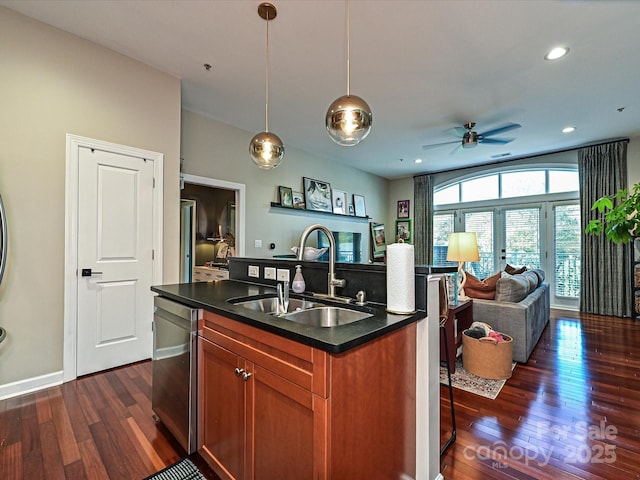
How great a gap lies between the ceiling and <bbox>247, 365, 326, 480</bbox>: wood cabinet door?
8.22 ft

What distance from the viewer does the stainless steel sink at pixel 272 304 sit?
1.68 metres

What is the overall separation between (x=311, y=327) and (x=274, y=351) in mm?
178

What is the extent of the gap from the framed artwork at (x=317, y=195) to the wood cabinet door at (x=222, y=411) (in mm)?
4195

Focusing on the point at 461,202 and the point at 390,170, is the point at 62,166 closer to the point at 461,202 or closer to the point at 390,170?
the point at 390,170

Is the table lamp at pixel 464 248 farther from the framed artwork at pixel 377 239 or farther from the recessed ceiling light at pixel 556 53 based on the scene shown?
the framed artwork at pixel 377 239

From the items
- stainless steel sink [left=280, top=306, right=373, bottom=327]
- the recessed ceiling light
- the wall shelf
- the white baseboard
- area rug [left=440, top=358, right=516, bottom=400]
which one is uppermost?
the recessed ceiling light

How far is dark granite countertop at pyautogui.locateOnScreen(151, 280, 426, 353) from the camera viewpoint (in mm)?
987

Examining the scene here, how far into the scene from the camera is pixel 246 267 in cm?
247

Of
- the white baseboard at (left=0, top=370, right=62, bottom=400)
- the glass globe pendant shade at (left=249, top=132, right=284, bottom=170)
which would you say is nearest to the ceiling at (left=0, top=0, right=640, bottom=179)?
the glass globe pendant shade at (left=249, top=132, right=284, bottom=170)

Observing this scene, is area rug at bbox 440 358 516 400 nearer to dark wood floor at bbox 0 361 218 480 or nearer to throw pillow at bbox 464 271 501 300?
throw pillow at bbox 464 271 501 300

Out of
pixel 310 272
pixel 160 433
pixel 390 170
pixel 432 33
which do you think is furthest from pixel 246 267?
pixel 390 170

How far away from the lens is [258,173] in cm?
475

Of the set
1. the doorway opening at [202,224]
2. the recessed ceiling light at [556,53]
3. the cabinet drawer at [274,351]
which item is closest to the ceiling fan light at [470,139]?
the recessed ceiling light at [556,53]

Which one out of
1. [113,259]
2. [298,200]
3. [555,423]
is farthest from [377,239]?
[113,259]
